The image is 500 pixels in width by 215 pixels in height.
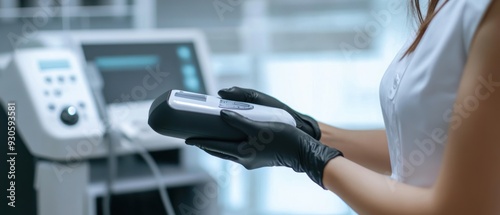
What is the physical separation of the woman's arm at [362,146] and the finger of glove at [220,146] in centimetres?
23

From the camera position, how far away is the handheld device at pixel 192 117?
0.75m

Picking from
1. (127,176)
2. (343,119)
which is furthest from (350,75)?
(127,176)

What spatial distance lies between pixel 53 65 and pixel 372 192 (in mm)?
857

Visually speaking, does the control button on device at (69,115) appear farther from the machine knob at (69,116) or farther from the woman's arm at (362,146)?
the woman's arm at (362,146)

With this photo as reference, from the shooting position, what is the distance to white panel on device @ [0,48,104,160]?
115 centimetres

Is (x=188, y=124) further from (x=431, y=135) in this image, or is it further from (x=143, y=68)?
(x=143, y=68)

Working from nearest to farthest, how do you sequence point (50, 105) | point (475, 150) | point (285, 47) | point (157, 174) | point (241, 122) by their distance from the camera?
point (475, 150) < point (241, 122) < point (50, 105) < point (157, 174) < point (285, 47)

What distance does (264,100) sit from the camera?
90 centimetres

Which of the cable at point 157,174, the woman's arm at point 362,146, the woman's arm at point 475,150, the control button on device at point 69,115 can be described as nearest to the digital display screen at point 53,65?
the control button on device at point 69,115

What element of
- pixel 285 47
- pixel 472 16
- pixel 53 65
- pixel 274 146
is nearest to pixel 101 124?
pixel 53 65

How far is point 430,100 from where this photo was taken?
25.7 inches

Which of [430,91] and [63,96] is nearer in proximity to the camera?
[430,91]

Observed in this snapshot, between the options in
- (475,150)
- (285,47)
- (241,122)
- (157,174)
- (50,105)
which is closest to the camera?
(475,150)

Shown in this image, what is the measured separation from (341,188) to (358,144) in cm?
26
